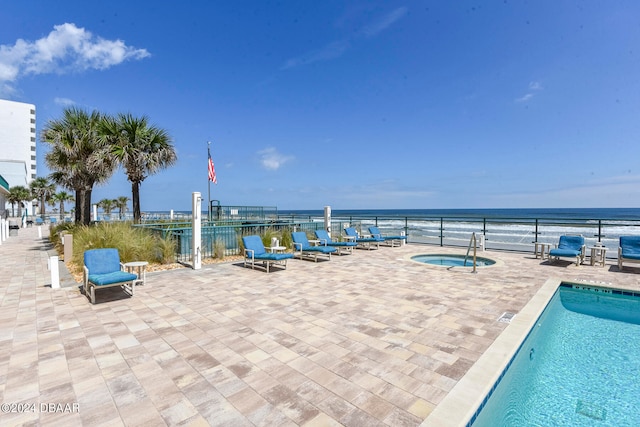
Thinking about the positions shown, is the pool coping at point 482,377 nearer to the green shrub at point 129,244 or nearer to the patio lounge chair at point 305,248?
the patio lounge chair at point 305,248

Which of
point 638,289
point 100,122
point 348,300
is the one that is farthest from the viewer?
point 100,122

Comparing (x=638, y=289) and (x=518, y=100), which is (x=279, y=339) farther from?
(x=518, y=100)

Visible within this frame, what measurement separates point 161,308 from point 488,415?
15.3ft

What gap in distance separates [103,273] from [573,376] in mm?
7296

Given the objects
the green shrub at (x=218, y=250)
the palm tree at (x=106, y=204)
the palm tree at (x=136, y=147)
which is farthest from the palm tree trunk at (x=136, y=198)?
the palm tree at (x=106, y=204)

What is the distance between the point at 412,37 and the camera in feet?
38.1

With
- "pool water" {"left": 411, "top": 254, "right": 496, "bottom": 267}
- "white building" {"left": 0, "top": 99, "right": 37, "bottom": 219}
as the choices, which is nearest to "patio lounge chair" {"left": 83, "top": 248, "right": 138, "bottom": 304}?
"pool water" {"left": 411, "top": 254, "right": 496, "bottom": 267}

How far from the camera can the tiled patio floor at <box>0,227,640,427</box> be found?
2354 millimetres

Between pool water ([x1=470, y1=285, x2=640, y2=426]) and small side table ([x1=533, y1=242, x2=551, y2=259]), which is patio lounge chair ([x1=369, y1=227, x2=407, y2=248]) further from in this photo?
pool water ([x1=470, y1=285, x2=640, y2=426])

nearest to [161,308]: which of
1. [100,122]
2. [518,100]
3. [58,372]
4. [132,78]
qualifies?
[58,372]

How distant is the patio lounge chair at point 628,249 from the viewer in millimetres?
7680

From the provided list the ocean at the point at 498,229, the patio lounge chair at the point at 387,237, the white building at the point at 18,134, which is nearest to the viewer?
the ocean at the point at 498,229

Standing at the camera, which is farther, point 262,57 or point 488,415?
point 262,57

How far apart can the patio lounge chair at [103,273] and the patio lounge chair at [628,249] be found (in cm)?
1145
